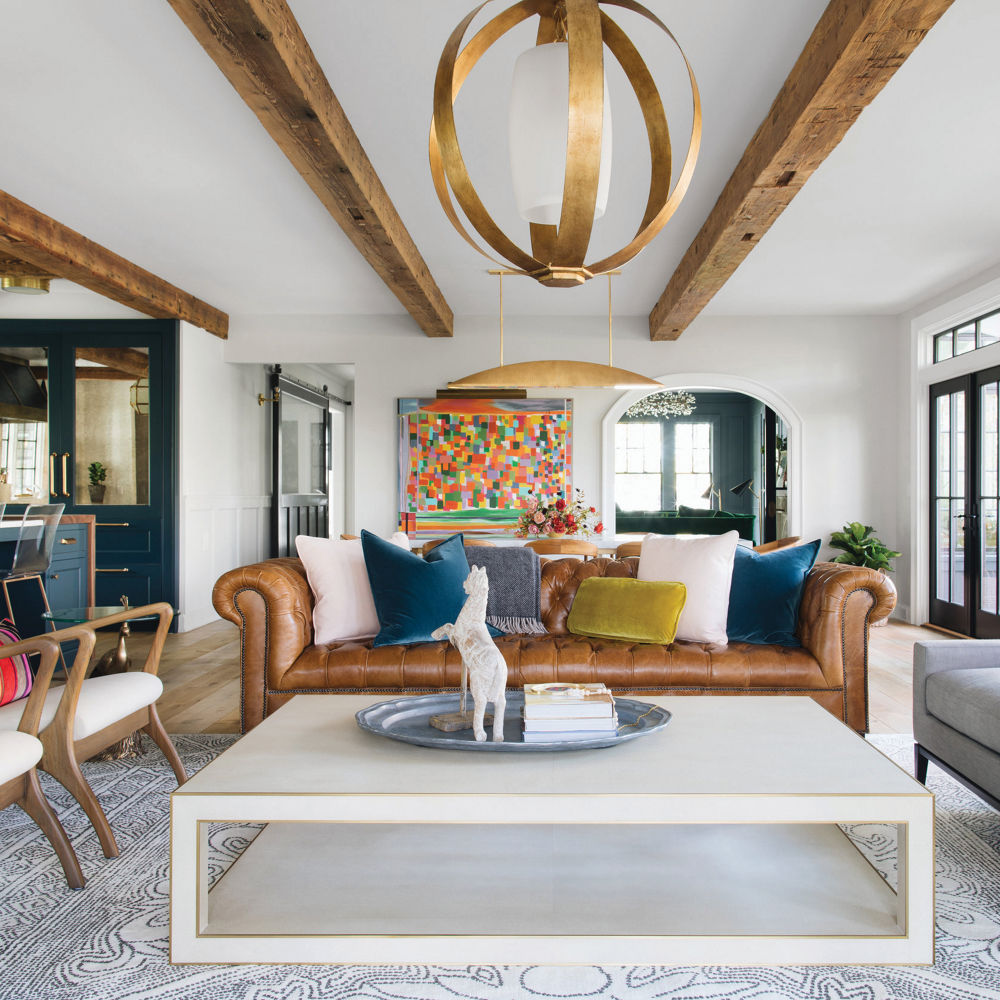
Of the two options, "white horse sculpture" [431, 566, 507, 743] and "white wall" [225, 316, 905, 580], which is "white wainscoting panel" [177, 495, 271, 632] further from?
"white horse sculpture" [431, 566, 507, 743]

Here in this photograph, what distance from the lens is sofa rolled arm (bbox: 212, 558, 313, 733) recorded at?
2998 millimetres

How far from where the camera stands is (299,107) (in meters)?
2.75

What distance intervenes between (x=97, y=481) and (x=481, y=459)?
121 inches

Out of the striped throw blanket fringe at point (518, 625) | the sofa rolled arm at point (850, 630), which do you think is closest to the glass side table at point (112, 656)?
the striped throw blanket fringe at point (518, 625)

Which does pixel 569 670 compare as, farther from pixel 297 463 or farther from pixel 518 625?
pixel 297 463

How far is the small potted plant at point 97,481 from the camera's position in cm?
602

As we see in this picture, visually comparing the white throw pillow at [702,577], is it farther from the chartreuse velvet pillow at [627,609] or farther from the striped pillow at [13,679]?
the striped pillow at [13,679]

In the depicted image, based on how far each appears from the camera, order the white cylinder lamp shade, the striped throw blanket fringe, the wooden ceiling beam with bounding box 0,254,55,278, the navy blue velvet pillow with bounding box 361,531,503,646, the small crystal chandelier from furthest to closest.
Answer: the small crystal chandelier < the wooden ceiling beam with bounding box 0,254,55,278 < the striped throw blanket fringe < the navy blue velvet pillow with bounding box 361,531,503,646 < the white cylinder lamp shade

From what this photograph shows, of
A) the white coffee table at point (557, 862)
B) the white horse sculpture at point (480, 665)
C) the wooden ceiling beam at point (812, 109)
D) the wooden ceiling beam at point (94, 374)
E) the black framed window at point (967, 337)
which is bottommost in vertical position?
the white coffee table at point (557, 862)

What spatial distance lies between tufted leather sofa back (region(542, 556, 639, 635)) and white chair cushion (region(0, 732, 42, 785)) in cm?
206

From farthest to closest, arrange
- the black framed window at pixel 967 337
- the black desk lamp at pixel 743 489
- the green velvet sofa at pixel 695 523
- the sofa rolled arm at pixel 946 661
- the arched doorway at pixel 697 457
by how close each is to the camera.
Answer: the arched doorway at pixel 697 457, the black desk lamp at pixel 743 489, the green velvet sofa at pixel 695 523, the black framed window at pixel 967 337, the sofa rolled arm at pixel 946 661

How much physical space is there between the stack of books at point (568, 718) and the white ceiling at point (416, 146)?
84.9 inches

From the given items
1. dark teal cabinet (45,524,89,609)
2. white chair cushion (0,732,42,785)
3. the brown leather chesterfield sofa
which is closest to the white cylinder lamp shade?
white chair cushion (0,732,42,785)

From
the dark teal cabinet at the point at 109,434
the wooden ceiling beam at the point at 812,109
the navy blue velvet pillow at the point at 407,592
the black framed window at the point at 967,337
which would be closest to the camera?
the wooden ceiling beam at the point at 812,109
